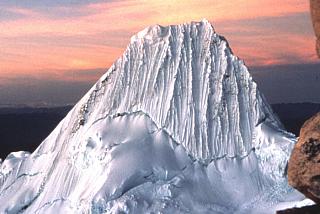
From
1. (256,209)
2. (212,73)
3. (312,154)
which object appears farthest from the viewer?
(212,73)

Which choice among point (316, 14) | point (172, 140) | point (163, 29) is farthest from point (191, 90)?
point (316, 14)

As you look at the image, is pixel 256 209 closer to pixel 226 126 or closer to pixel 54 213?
pixel 226 126

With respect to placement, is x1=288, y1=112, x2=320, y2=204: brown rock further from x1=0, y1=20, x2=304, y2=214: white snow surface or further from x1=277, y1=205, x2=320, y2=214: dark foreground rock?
x1=0, y1=20, x2=304, y2=214: white snow surface

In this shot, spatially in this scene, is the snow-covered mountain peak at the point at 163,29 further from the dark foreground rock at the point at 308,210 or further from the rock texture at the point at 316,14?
the dark foreground rock at the point at 308,210

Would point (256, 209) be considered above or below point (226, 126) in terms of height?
below

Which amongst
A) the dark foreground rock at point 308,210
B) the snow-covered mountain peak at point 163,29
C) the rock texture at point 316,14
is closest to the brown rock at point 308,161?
the dark foreground rock at point 308,210

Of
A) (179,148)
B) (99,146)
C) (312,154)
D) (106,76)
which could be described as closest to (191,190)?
(179,148)

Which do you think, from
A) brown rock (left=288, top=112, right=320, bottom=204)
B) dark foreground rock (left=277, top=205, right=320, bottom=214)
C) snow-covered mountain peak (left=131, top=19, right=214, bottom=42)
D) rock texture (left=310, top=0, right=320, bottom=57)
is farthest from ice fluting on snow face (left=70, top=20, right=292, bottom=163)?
rock texture (left=310, top=0, right=320, bottom=57)
